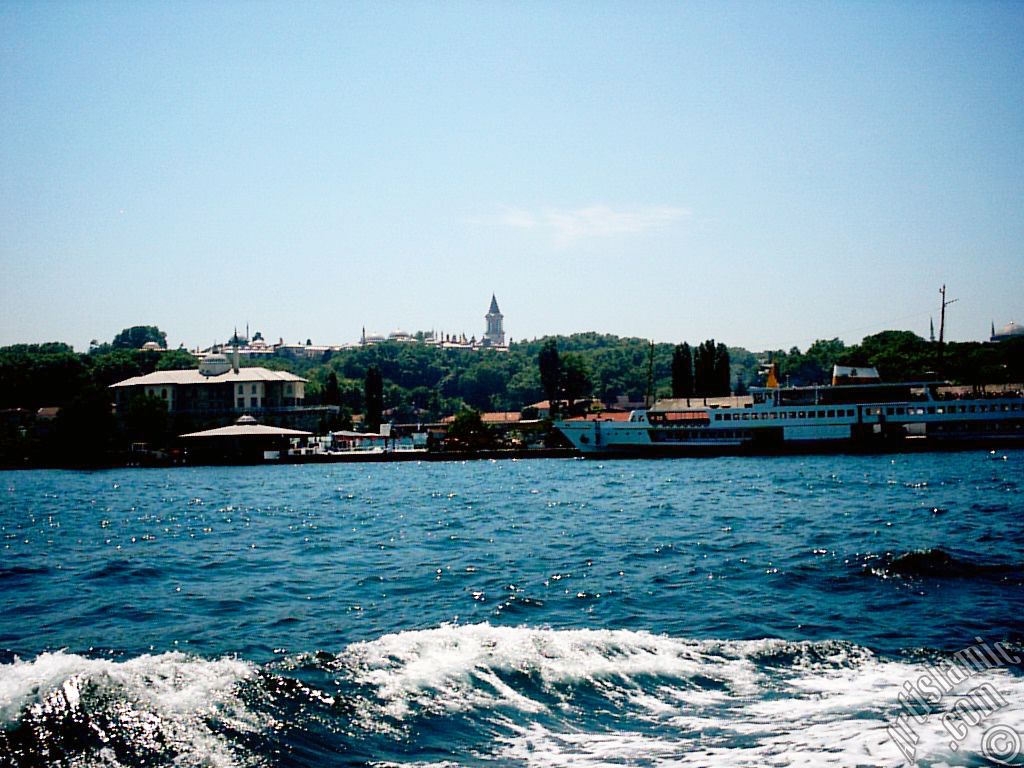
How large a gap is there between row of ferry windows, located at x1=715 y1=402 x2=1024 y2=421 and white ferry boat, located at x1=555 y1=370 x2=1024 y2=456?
2.3 inches

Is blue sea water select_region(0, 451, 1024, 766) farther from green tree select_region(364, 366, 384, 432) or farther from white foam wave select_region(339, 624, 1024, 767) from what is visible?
green tree select_region(364, 366, 384, 432)

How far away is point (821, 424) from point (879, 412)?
359cm

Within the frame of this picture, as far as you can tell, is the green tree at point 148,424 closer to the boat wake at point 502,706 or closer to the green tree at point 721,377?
the green tree at point 721,377

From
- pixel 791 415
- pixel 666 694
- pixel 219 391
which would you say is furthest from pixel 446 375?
pixel 666 694

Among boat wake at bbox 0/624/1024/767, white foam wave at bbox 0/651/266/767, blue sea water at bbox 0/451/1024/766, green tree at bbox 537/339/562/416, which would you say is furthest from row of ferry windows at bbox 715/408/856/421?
white foam wave at bbox 0/651/266/767

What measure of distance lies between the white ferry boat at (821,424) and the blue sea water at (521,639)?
114 feet

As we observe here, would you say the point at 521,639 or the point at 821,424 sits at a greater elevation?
the point at 821,424

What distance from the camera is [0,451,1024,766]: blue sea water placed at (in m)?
8.54

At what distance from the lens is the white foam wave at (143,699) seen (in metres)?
8.47

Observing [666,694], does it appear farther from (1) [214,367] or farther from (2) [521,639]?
(1) [214,367]

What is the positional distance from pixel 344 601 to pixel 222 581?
342cm

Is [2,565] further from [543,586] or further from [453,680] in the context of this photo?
[453,680]

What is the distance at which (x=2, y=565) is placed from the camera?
63.8 feet

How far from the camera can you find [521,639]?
11836 mm
